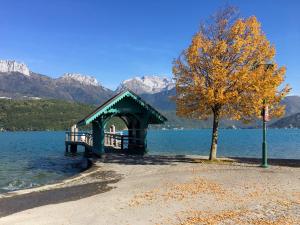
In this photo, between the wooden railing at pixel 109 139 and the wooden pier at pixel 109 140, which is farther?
the wooden railing at pixel 109 139

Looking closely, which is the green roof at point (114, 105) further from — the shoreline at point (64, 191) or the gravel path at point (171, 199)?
the gravel path at point (171, 199)

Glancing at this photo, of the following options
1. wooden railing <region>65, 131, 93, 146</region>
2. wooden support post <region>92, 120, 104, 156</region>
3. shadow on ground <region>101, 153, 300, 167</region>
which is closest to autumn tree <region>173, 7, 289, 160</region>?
shadow on ground <region>101, 153, 300, 167</region>

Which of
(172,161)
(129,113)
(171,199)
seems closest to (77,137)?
(129,113)

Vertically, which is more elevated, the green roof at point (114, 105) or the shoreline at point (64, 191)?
the green roof at point (114, 105)

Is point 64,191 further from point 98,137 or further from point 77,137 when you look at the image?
point 77,137

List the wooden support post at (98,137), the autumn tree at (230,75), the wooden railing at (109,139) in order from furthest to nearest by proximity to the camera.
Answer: the wooden railing at (109,139) → the wooden support post at (98,137) → the autumn tree at (230,75)

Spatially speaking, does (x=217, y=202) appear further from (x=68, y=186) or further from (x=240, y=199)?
(x=68, y=186)

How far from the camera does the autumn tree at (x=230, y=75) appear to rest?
1127 inches

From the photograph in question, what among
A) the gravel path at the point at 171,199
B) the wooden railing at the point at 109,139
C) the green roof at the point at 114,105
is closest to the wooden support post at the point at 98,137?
the green roof at the point at 114,105

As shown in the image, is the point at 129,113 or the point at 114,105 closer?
the point at 114,105

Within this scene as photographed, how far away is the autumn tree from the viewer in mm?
28625

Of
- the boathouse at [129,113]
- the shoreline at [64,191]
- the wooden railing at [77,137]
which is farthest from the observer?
the wooden railing at [77,137]

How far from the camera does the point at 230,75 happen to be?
28.9 metres

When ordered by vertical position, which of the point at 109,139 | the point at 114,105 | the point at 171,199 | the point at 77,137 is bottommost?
the point at 171,199
